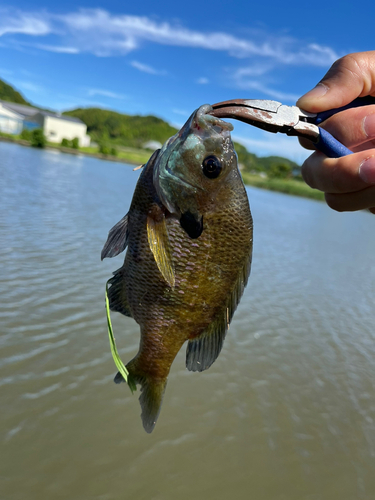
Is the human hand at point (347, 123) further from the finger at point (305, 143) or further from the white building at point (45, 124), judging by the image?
the white building at point (45, 124)

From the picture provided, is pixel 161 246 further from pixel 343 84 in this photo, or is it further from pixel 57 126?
pixel 57 126

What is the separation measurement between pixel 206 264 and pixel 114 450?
2239 mm

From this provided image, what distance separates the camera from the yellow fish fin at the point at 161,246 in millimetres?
1528

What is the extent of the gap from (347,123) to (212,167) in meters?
0.93

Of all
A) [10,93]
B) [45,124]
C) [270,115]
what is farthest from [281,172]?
[10,93]

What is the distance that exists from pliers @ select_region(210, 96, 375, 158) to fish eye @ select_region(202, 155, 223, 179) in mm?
249

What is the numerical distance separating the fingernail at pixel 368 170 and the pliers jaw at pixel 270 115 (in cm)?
28

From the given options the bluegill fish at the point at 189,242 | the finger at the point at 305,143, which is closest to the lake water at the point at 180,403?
the bluegill fish at the point at 189,242

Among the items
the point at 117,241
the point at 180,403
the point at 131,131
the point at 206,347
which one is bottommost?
the point at 180,403

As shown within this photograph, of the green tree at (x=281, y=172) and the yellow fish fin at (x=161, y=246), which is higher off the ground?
the green tree at (x=281, y=172)

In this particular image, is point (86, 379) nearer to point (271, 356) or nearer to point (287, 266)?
point (271, 356)

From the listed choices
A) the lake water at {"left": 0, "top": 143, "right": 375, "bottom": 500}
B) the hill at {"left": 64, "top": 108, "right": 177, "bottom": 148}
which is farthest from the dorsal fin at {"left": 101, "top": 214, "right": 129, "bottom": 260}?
the hill at {"left": 64, "top": 108, "right": 177, "bottom": 148}

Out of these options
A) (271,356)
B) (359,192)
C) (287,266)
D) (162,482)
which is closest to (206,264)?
(359,192)

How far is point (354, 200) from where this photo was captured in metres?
2.07
